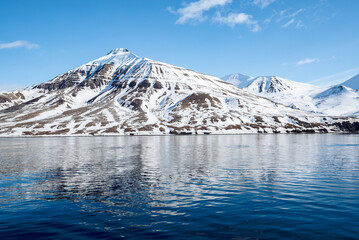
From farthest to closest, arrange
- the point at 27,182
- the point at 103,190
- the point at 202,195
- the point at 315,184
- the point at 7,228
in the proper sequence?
the point at 27,182 → the point at 315,184 → the point at 103,190 → the point at 202,195 → the point at 7,228

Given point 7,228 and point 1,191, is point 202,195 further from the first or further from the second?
point 1,191

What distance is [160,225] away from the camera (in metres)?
19.5

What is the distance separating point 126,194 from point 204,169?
63.1ft

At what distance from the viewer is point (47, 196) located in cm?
2875

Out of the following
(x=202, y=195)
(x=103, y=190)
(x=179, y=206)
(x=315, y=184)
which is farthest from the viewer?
(x=315, y=184)

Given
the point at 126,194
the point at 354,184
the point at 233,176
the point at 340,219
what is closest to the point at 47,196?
the point at 126,194

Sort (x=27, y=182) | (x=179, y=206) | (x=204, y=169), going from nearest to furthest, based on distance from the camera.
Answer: (x=179, y=206)
(x=27, y=182)
(x=204, y=169)

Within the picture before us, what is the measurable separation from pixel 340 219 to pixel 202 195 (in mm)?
12296

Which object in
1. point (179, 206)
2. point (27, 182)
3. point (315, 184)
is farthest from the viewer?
point (27, 182)

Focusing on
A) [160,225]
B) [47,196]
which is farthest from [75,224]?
[47,196]

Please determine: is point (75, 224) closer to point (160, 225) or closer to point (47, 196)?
point (160, 225)

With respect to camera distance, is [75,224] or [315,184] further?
[315,184]

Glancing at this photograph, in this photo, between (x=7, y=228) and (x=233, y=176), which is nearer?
(x=7, y=228)

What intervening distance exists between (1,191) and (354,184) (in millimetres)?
40888
